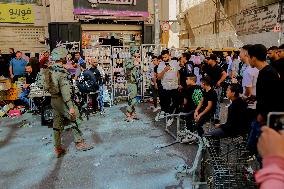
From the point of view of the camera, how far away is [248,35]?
18.7 meters

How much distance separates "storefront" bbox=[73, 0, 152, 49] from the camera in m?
18.6

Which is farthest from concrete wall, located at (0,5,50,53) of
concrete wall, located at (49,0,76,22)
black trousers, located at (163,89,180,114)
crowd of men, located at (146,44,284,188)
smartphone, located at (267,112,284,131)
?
smartphone, located at (267,112,284,131)

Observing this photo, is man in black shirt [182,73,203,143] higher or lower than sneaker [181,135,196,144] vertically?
higher

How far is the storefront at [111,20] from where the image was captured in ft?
60.9

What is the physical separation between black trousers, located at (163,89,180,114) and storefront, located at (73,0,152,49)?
10.9 m

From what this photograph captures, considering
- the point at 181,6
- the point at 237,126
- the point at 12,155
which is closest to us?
the point at 237,126

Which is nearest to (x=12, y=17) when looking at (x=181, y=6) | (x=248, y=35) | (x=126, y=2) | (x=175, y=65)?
(x=126, y=2)

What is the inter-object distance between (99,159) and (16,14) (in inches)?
592

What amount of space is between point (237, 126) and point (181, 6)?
3131 cm

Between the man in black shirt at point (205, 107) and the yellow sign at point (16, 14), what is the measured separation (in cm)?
1543

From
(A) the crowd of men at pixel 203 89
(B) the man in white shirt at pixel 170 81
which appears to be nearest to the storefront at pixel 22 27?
(A) the crowd of men at pixel 203 89

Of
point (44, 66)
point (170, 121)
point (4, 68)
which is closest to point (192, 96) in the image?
point (170, 121)

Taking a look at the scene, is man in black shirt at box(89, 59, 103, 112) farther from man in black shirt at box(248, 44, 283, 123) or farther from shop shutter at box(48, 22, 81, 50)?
shop shutter at box(48, 22, 81, 50)

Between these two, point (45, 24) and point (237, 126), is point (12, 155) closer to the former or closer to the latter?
point (237, 126)
